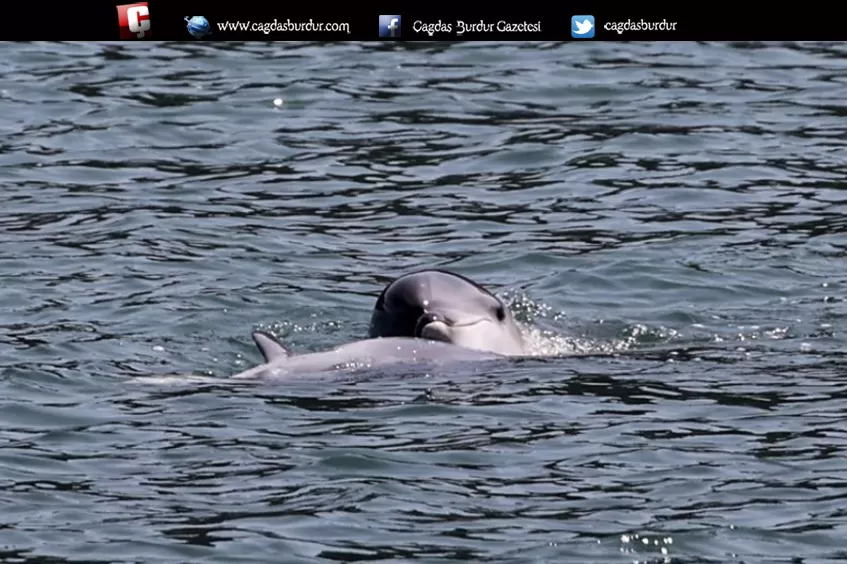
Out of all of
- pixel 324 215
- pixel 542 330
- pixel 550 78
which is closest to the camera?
pixel 542 330

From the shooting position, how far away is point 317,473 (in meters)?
9.20

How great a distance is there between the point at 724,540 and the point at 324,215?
819 centimetres

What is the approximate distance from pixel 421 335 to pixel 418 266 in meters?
A: 3.25

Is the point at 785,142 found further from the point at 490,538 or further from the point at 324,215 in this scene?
the point at 490,538
